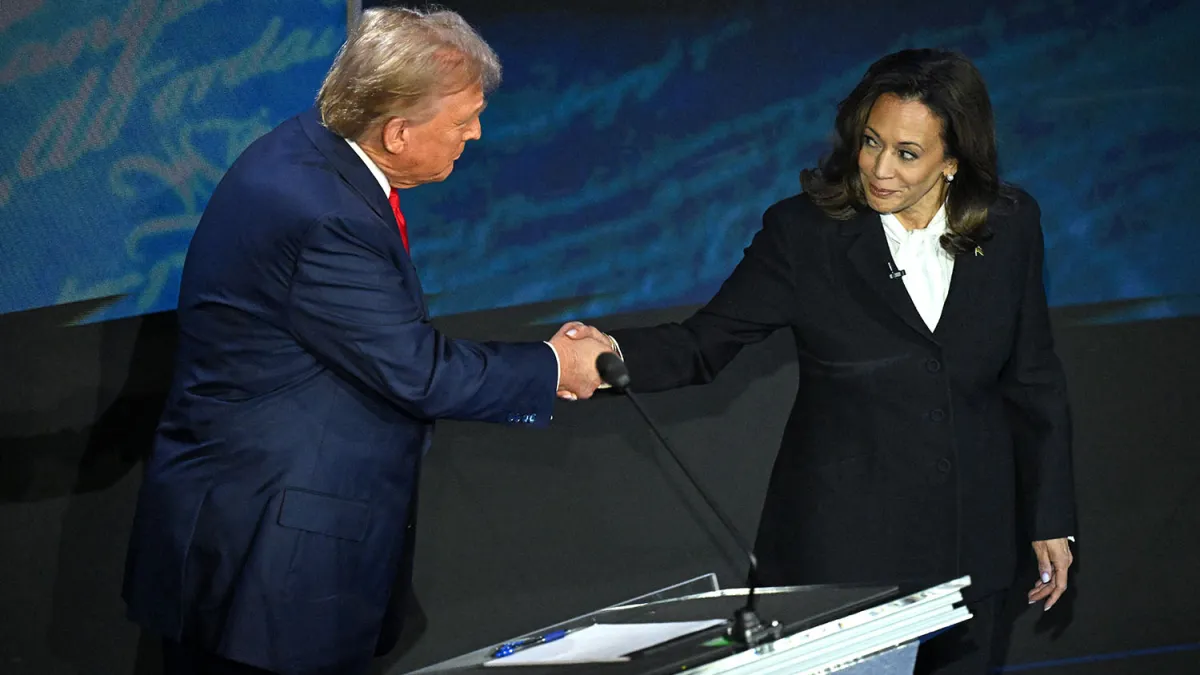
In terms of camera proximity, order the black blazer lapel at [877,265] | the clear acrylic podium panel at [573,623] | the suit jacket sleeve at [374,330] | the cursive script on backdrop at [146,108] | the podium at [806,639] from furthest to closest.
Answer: the cursive script on backdrop at [146,108] < the black blazer lapel at [877,265] < the suit jacket sleeve at [374,330] < the clear acrylic podium panel at [573,623] < the podium at [806,639]

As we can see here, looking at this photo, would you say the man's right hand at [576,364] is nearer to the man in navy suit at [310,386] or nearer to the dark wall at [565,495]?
the man in navy suit at [310,386]

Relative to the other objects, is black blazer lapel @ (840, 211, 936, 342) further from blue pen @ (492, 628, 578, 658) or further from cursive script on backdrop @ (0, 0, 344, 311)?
cursive script on backdrop @ (0, 0, 344, 311)

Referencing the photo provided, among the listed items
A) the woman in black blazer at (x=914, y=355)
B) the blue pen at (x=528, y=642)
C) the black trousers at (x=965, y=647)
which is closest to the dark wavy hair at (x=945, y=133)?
the woman in black blazer at (x=914, y=355)

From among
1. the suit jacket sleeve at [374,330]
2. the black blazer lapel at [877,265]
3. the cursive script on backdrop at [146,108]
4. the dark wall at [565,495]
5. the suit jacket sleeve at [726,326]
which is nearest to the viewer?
the suit jacket sleeve at [374,330]

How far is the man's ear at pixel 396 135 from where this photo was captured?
2172 millimetres

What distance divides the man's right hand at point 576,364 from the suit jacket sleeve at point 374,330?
182 mm

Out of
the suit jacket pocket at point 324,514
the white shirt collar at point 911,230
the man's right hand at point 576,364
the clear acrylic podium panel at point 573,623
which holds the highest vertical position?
the white shirt collar at point 911,230

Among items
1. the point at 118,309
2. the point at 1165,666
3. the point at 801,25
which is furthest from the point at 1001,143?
the point at 118,309

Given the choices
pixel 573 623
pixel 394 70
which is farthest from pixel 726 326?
pixel 573 623

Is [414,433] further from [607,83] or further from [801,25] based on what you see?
[801,25]

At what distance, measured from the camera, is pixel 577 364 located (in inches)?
93.3

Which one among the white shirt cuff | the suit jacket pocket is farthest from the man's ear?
A: the suit jacket pocket

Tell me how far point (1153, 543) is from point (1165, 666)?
309 mm

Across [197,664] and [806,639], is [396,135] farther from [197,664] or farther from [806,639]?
[806,639]
